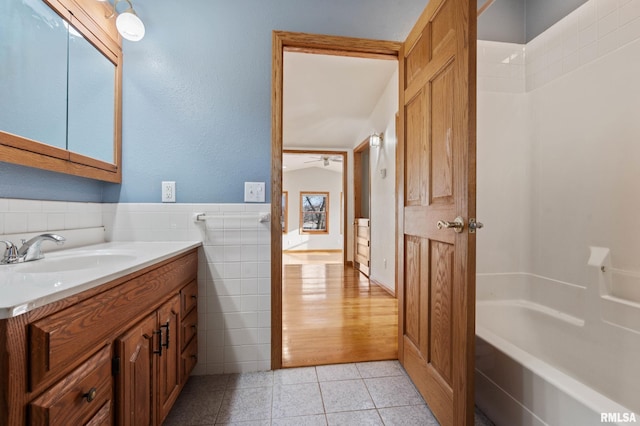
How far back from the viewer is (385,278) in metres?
3.54

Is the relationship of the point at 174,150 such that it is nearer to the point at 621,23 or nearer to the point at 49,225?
the point at 49,225

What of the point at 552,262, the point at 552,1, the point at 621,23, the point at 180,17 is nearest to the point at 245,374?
the point at 552,262

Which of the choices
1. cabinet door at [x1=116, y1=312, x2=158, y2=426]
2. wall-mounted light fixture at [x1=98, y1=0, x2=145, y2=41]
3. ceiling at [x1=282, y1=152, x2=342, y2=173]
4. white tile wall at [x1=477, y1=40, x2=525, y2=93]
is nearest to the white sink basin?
cabinet door at [x1=116, y1=312, x2=158, y2=426]

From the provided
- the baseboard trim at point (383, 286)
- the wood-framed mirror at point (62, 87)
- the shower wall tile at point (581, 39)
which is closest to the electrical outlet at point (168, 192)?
the wood-framed mirror at point (62, 87)

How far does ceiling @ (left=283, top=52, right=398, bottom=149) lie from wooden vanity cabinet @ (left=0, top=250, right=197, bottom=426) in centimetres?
251

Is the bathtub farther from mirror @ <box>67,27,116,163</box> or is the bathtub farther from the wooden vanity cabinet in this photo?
mirror @ <box>67,27,116,163</box>

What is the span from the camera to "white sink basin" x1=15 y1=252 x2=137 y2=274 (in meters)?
0.98

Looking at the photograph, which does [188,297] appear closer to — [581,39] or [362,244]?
[581,39]

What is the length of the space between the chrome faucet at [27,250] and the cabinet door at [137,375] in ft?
1.49

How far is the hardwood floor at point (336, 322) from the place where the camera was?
194 cm

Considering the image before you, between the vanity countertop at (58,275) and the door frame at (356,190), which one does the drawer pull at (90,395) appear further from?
the door frame at (356,190)

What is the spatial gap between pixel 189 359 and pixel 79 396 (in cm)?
90

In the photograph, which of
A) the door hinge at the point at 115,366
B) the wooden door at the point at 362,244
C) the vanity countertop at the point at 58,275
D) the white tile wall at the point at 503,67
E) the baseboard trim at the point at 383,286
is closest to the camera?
the vanity countertop at the point at 58,275

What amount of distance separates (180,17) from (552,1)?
2.32 meters
